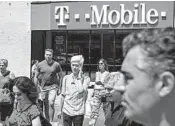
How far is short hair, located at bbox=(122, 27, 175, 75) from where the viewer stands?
1.13 m

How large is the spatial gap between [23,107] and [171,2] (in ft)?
37.6

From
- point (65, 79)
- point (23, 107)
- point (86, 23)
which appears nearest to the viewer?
point (23, 107)

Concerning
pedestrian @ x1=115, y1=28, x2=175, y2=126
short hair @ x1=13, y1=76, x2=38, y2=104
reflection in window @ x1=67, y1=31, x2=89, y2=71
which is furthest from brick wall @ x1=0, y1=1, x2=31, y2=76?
pedestrian @ x1=115, y1=28, x2=175, y2=126

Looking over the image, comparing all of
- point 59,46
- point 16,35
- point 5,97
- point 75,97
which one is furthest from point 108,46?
point 75,97

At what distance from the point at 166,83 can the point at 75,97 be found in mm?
6064

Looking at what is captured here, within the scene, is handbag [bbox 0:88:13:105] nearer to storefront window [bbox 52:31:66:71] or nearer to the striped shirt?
the striped shirt

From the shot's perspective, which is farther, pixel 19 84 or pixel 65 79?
pixel 65 79

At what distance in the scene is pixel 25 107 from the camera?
4.52 m

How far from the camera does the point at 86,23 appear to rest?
16172mm

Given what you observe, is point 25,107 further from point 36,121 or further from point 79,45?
point 79,45

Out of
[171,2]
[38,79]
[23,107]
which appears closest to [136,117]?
[23,107]

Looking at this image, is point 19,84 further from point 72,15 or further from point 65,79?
point 72,15

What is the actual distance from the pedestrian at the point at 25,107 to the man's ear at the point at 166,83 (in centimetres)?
330

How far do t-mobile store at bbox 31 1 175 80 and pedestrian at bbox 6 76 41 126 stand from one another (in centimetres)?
1069
